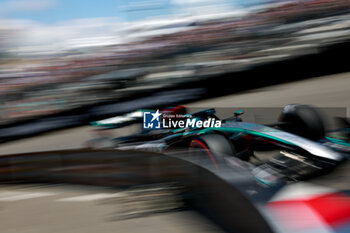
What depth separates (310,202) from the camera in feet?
7.26

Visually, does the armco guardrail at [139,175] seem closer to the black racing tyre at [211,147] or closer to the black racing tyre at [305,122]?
the black racing tyre at [211,147]

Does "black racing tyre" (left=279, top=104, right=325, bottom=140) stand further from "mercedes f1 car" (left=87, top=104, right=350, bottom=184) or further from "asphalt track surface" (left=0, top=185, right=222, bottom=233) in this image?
"asphalt track surface" (left=0, top=185, right=222, bottom=233)

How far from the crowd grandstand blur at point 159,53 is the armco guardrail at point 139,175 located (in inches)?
146

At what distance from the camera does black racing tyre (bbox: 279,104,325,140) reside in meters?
3.87

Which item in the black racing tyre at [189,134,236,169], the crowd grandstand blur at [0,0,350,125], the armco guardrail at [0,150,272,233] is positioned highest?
the crowd grandstand blur at [0,0,350,125]

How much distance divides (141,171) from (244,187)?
1.56m

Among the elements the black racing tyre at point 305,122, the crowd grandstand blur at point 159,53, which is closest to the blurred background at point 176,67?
the crowd grandstand blur at point 159,53

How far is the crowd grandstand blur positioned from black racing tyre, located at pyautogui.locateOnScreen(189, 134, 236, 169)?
15.8 feet

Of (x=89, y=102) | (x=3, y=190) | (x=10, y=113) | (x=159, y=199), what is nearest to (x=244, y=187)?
(x=159, y=199)

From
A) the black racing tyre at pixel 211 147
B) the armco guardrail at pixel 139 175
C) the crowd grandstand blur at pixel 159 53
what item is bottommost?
the armco guardrail at pixel 139 175

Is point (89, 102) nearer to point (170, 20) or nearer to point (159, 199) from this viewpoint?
point (170, 20)

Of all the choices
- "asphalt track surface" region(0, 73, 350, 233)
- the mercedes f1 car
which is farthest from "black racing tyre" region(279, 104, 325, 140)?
"asphalt track surface" region(0, 73, 350, 233)

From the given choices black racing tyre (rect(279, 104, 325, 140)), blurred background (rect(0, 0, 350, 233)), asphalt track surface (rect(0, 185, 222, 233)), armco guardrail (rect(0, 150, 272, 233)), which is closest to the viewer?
armco guardrail (rect(0, 150, 272, 233))

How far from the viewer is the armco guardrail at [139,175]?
2.36 metres
